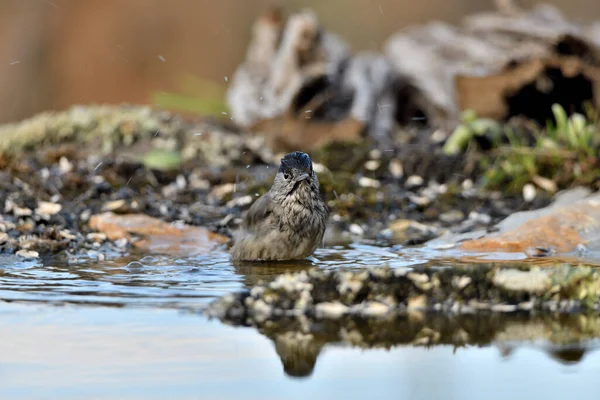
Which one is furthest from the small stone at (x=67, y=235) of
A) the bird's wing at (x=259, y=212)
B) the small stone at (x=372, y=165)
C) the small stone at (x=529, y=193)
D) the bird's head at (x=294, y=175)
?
the small stone at (x=529, y=193)

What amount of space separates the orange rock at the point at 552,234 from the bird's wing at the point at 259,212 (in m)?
1.09

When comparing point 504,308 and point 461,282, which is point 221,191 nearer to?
point 461,282

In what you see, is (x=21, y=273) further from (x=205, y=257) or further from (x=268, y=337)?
(x=268, y=337)

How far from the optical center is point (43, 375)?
2396 millimetres

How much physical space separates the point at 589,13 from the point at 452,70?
622cm

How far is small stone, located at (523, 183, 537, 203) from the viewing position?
6590 mm

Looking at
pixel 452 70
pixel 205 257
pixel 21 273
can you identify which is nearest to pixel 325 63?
pixel 452 70

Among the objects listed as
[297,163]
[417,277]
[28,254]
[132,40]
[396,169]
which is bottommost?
[417,277]

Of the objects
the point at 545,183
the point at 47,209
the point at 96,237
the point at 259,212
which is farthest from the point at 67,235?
the point at 545,183

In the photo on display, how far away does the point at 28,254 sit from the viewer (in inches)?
192

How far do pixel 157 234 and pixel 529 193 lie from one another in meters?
2.67

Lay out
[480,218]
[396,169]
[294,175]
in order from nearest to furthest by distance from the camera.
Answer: [294,175]
[480,218]
[396,169]

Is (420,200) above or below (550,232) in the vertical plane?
above

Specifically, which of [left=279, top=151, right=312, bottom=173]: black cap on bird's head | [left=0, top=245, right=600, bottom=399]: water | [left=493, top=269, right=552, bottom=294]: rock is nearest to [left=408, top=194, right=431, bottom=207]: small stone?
[left=279, top=151, right=312, bottom=173]: black cap on bird's head
